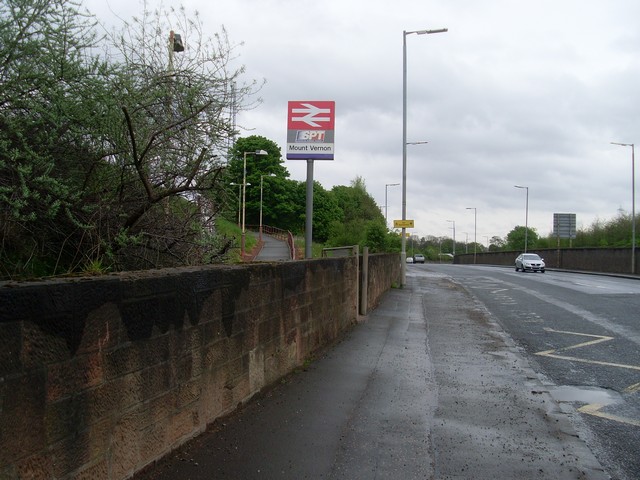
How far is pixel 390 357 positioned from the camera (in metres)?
8.67

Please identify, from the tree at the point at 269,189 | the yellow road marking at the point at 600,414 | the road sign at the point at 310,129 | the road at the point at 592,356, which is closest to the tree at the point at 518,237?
the tree at the point at 269,189

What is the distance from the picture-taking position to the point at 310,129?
11906 mm

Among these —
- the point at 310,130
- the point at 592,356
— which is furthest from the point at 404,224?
the point at 592,356

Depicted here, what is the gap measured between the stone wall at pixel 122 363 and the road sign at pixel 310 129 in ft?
20.2

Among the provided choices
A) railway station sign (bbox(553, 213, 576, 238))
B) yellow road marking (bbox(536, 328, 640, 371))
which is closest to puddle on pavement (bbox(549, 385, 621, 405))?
yellow road marking (bbox(536, 328, 640, 371))

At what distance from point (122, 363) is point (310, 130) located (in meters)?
9.01

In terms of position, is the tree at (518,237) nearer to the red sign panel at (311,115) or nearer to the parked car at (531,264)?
the parked car at (531,264)

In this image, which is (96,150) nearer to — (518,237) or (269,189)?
(269,189)

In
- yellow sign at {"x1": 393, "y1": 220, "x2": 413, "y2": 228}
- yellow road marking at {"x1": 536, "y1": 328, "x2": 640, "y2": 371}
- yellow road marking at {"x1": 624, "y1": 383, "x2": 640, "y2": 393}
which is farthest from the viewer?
yellow sign at {"x1": 393, "y1": 220, "x2": 413, "y2": 228}

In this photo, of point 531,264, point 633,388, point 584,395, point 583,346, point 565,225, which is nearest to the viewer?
point 584,395

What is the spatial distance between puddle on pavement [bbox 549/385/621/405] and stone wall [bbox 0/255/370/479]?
352cm

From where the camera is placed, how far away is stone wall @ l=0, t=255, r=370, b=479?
8.87 ft

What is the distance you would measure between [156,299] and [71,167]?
8.48 ft

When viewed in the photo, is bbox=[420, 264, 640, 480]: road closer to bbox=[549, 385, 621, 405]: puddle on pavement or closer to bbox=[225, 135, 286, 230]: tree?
bbox=[549, 385, 621, 405]: puddle on pavement
